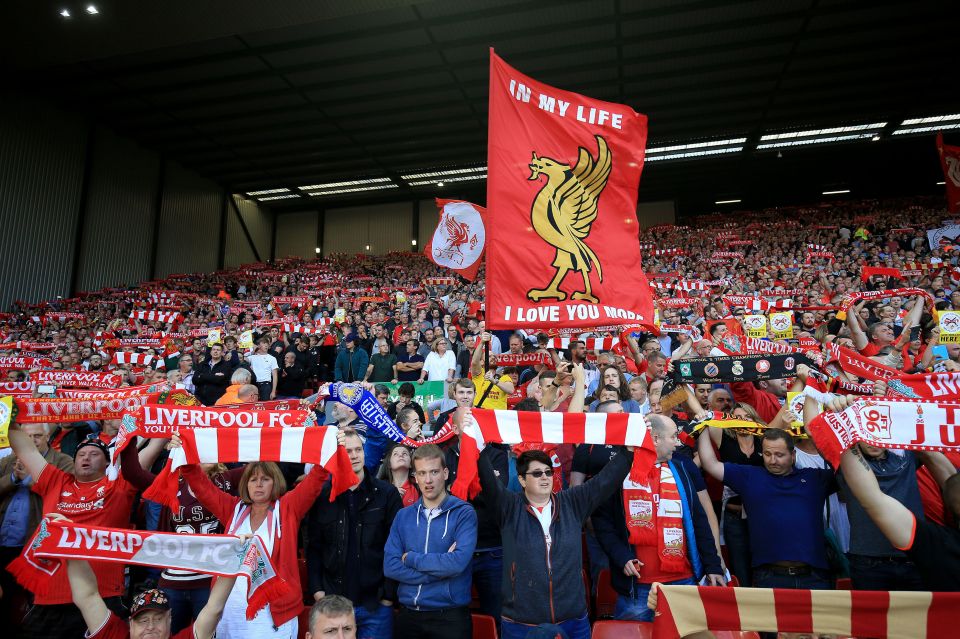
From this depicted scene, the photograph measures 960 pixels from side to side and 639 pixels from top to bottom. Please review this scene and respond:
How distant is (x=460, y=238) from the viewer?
9.38 meters

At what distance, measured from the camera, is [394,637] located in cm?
375

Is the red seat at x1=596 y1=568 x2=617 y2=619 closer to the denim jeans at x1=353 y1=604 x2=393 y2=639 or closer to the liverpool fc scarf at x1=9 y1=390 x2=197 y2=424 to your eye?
the denim jeans at x1=353 y1=604 x2=393 y2=639

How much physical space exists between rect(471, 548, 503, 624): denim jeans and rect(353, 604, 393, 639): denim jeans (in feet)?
2.26

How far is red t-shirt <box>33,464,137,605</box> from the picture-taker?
3.97 metres

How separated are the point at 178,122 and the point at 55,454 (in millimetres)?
24055

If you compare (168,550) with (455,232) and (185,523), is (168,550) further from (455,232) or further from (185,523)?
(455,232)

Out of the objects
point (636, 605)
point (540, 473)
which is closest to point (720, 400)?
point (636, 605)

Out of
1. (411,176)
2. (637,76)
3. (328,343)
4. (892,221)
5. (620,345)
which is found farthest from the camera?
(411,176)

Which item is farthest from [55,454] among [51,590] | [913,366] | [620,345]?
[913,366]

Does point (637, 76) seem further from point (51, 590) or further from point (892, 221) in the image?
point (51, 590)

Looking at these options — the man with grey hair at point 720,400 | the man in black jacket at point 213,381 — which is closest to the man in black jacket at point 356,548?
the man with grey hair at point 720,400

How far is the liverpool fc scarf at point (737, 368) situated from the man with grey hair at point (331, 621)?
3200 millimetres

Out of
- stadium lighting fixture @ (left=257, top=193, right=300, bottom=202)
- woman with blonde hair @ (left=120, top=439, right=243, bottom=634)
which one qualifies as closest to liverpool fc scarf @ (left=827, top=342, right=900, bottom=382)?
woman with blonde hair @ (left=120, top=439, right=243, bottom=634)

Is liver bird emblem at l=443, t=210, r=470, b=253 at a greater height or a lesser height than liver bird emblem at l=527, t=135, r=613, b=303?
greater
